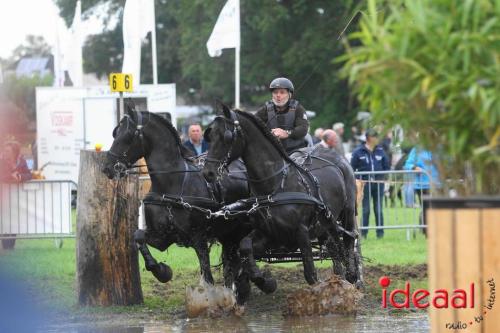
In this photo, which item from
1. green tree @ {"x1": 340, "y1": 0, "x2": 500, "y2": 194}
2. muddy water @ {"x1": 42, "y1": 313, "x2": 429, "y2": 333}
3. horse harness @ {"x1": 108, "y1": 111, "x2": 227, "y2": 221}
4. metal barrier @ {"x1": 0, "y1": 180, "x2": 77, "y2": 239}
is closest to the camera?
green tree @ {"x1": 340, "y1": 0, "x2": 500, "y2": 194}

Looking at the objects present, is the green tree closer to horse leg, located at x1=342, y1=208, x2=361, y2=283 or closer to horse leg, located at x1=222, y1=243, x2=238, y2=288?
horse leg, located at x1=222, y1=243, x2=238, y2=288

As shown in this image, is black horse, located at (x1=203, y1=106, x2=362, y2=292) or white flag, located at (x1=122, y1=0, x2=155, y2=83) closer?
black horse, located at (x1=203, y1=106, x2=362, y2=292)

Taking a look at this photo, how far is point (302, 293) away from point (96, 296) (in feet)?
7.91

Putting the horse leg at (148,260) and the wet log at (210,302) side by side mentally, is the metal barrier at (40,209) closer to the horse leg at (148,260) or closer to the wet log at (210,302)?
the horse leg at (148,260)

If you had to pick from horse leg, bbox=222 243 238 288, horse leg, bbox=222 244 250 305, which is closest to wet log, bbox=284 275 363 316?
horse leg, bbox=222 244 250 305

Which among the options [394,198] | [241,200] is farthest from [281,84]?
[394,198]

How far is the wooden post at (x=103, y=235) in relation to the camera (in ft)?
41.0

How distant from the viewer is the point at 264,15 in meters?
45.9

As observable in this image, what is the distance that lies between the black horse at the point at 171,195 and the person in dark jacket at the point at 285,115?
0.75 metres

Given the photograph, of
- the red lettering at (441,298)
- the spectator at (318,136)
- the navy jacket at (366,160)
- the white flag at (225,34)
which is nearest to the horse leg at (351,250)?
the red lettering at (441,298)

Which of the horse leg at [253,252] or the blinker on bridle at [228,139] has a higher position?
the blinker on bridle at [228,139]

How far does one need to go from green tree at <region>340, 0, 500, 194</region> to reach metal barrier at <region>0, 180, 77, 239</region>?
12.8 meters

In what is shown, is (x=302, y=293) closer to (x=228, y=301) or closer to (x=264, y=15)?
(x=228, y=301)

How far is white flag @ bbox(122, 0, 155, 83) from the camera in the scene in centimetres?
2558
